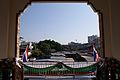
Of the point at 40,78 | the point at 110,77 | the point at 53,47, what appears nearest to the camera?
the point at 110,77

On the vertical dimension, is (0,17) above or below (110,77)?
above

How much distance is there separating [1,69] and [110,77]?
2.18 meters

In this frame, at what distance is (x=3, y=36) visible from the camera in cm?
473

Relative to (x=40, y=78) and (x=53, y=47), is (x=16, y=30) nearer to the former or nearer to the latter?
(x=40, y=78)

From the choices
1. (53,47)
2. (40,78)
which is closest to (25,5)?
(40,78)

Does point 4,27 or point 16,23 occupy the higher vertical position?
point 16,23

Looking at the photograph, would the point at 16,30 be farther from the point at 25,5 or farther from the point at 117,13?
the point at 117,13

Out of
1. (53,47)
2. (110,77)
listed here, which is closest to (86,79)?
(110,77)

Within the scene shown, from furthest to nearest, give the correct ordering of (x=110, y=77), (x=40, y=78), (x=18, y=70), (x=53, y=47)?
(x=53, y=47) < (x=40, y=78) < (x=18, y=70) < (x=110, y=77)

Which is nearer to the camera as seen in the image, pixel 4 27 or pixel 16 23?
pixel 4 27

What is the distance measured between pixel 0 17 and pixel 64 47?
36.8 feet

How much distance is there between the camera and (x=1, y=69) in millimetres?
4566

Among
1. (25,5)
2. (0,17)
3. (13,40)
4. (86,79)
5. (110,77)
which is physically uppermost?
(25,5)

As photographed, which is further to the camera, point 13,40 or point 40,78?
point 40,78
